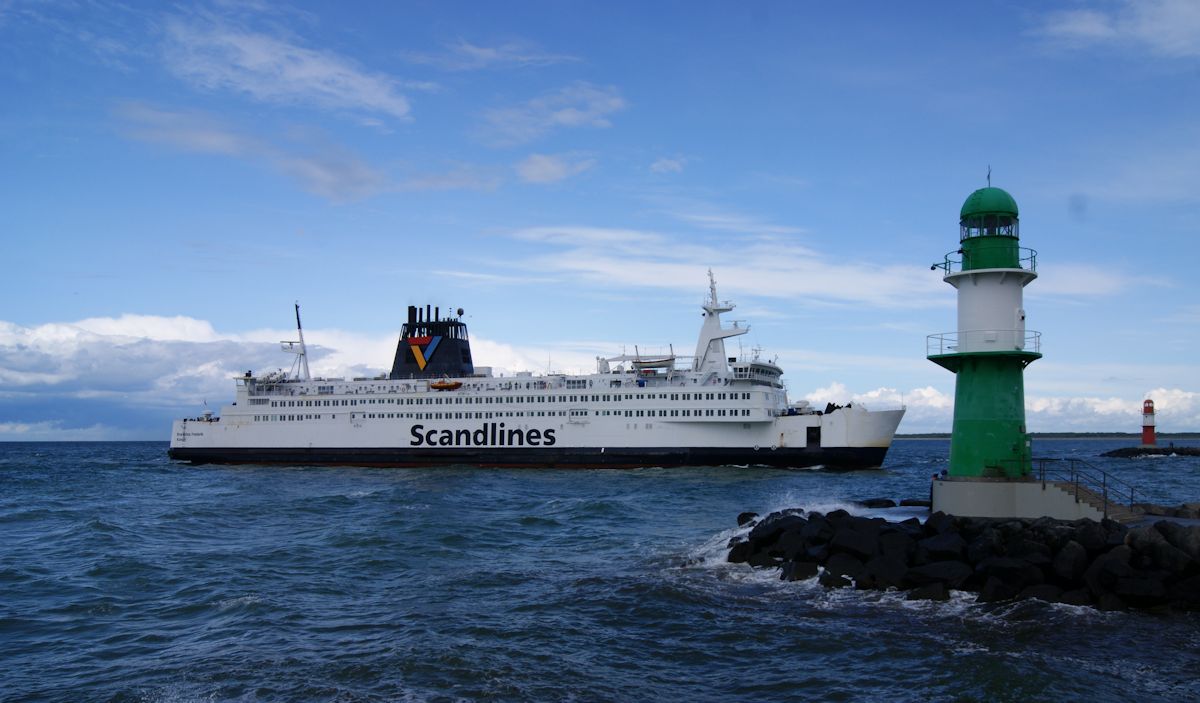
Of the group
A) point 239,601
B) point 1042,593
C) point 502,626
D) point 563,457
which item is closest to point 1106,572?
point 1042,593

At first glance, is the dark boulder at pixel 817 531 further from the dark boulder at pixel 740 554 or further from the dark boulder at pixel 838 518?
the dark boulder at pixel 740 554

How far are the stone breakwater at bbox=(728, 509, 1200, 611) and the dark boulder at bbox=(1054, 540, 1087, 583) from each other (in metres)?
0.01

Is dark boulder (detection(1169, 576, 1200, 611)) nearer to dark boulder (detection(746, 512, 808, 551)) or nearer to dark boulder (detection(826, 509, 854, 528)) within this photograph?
dark boulder (detection(826, 509, 854, 528))

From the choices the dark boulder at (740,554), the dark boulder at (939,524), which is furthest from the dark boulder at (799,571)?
the dark boulder at (939,524)

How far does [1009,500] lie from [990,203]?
525 cm

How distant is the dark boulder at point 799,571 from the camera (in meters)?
14.2

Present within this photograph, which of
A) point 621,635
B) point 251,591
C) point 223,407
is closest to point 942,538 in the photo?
point 621,635

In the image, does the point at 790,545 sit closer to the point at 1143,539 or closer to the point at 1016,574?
the point at 1016,574

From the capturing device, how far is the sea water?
9.38 meters

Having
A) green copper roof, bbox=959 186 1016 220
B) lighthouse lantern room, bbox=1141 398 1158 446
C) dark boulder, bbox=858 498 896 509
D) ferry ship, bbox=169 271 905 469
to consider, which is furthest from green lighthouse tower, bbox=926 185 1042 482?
lighthouse lantern room, bbox=1141 398 1158 446

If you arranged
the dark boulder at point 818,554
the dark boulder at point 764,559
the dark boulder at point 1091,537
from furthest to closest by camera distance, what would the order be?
the dark boulder at point 764,559 → the dark boulder at point 818,554 → the dark boulder at point 1091,537

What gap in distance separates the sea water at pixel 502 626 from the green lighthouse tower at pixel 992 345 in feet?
12.4

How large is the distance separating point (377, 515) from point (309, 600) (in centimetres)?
1104

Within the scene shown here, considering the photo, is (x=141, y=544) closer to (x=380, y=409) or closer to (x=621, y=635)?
(x=621, y=635)
